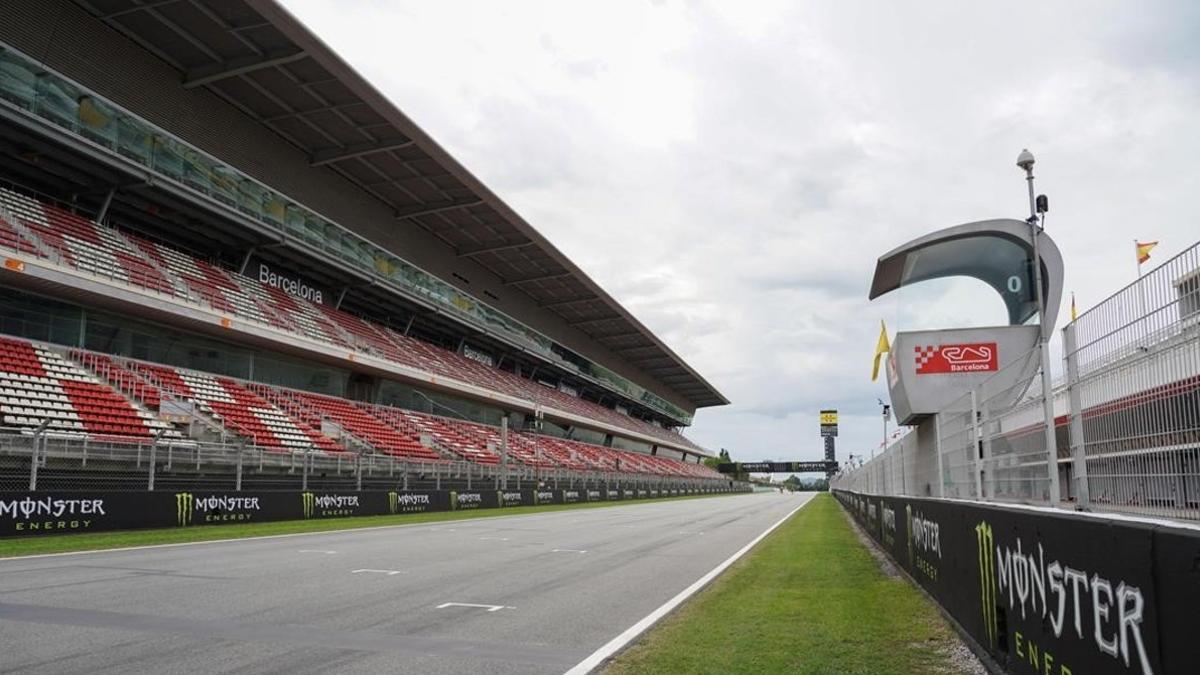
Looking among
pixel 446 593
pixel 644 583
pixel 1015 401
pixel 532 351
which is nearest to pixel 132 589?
pixel 446 593

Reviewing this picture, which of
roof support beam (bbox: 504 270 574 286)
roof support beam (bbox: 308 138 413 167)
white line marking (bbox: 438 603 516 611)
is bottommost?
white line marking (bbox: 438 603 516 611)

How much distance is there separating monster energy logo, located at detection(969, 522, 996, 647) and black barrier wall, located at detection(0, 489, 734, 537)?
16.6 meters

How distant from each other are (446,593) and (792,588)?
167 inches

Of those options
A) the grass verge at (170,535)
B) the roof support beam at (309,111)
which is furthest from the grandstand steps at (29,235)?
the roof support beam at (309,111)

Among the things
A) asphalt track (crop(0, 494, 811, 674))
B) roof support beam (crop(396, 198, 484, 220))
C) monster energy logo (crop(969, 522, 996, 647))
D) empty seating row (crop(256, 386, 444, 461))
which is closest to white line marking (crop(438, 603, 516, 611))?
asphalt track (crop(0, 494, 811, 674))

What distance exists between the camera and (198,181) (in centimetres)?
3092

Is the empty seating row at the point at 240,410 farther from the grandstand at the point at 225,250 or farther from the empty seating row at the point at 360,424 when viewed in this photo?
the empty seating row at the point at 360,424

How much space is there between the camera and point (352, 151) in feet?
124

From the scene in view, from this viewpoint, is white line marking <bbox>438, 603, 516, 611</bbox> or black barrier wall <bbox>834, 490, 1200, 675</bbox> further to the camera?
white line marking <bbox>438, 603, 516, 611</bbox>

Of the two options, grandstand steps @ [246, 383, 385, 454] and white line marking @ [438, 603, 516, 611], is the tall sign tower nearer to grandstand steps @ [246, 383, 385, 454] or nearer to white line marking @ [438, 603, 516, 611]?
grandstand steps @ [246, 383, 385, 454]

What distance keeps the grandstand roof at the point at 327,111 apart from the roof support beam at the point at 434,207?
6 cm

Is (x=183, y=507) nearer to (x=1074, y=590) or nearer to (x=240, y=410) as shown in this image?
(x=240, y=410)

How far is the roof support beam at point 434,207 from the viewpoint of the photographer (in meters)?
44.9

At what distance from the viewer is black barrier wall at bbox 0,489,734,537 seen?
16078 mm
